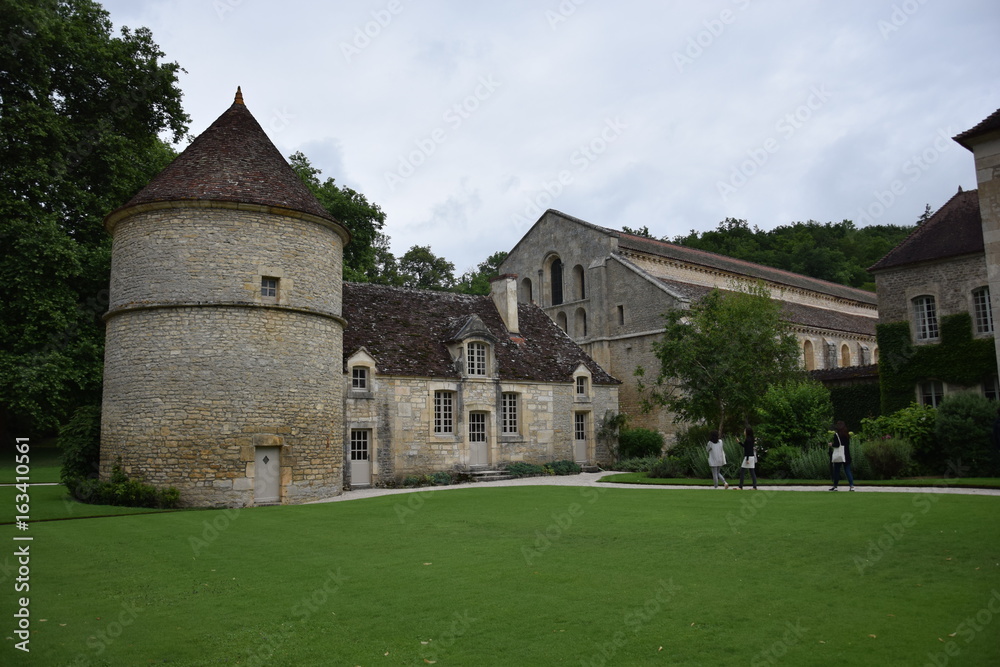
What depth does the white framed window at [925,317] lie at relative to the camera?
25811mm

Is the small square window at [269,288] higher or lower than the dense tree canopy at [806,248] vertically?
lower

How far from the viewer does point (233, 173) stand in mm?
18797

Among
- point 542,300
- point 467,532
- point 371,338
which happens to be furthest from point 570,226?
point 467,532

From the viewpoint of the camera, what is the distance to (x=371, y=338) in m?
24.5

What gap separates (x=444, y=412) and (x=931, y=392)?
55.6ft

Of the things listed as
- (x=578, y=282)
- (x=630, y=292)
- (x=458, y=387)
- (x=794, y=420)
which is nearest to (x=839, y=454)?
(x=794, y=420)

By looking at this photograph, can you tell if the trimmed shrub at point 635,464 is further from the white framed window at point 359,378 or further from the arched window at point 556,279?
the arched window at point 556,279

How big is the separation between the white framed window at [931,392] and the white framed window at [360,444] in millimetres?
19062

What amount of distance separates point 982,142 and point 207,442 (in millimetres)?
16837

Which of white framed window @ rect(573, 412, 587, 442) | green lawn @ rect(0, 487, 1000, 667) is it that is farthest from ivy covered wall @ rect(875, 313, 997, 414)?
green lawn @ rect(0, 487, 1000, 667)

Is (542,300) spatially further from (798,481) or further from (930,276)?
(798,481)

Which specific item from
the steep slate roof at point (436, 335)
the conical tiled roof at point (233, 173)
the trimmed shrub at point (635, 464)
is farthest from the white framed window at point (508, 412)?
the conical tiled roof at point (233, 173)

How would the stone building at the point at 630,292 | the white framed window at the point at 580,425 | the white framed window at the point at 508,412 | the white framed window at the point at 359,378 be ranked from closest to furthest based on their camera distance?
the white framed window at the point at 359,378 < the white framed window at the point at 508,412 < the white framed window at the point at 580,425 < the stone building at the point at 630,292

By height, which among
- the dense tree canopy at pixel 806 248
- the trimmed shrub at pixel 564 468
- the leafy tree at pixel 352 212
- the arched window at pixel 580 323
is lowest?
the trimmed shrub at pixel 564 468
